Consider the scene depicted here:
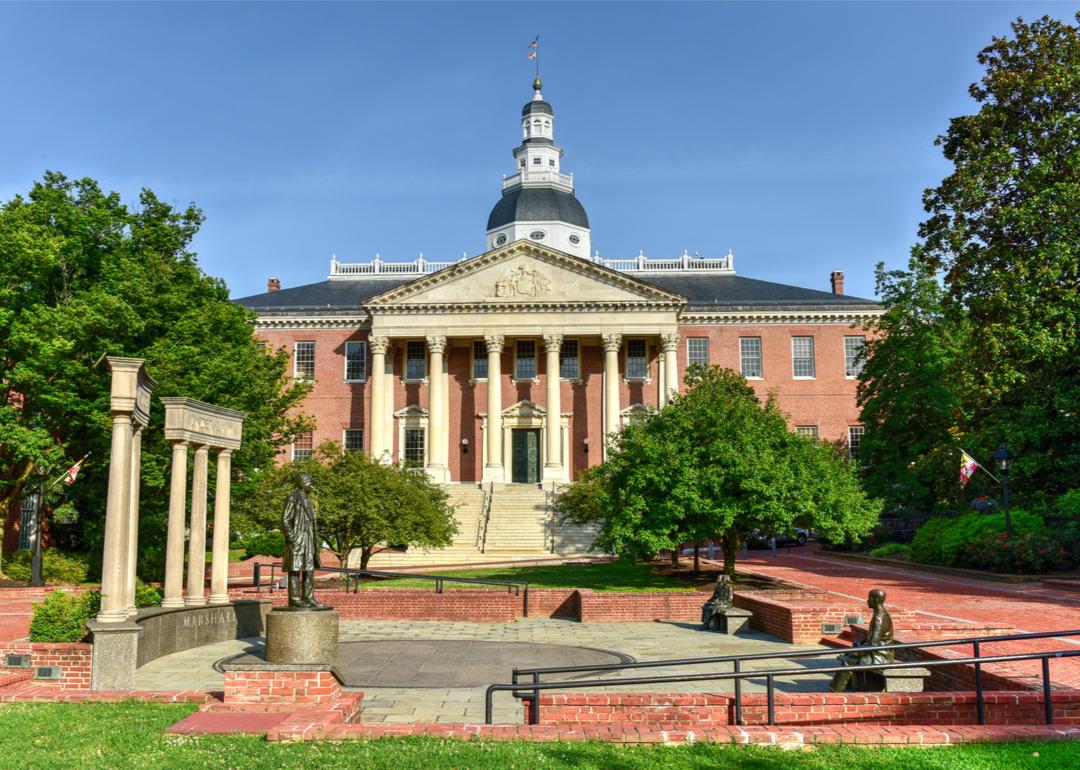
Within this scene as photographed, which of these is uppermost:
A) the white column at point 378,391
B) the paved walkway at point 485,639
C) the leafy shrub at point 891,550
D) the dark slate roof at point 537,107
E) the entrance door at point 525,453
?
the dark slate roof at point 537,107

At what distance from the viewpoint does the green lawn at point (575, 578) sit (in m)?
25.4

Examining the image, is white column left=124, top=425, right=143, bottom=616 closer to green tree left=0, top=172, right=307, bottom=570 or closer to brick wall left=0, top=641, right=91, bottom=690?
brick wall left=0, top=641, right=91, bottom=690

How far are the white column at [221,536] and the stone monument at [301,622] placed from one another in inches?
236

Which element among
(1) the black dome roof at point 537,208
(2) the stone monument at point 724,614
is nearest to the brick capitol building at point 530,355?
(1) the black dome roof at point 537,208

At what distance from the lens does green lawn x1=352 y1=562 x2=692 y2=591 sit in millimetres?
25406

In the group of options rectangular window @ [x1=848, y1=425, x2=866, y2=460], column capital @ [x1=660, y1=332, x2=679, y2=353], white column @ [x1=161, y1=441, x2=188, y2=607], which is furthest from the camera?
rectangular window @ [x1=848, y1=425, x2=866, y2=460]

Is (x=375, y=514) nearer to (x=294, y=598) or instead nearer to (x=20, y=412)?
(x=20, y=412)

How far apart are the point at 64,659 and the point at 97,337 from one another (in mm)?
16511

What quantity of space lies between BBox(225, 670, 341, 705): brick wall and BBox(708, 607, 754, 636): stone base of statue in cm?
1012

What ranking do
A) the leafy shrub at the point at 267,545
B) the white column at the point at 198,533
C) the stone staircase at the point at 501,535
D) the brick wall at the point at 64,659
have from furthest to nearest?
the stone staircase at the point at 501,535
the leafy shrub at the point at 267,545
the white column at the point at 198,533
the brick wall at the point at 64,659

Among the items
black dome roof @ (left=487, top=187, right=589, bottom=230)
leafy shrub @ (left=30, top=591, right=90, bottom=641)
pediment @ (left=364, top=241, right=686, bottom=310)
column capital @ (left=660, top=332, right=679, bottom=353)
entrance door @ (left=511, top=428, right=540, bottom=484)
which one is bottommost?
leafy shrub @ (left=30, top=591, right=90, bottom=641)

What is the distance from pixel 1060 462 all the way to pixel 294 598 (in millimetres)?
26186

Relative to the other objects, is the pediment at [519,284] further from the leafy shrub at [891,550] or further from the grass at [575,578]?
the grass at [575,578]

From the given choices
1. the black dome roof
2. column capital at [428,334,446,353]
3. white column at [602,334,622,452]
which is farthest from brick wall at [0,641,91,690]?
the black dome roof
